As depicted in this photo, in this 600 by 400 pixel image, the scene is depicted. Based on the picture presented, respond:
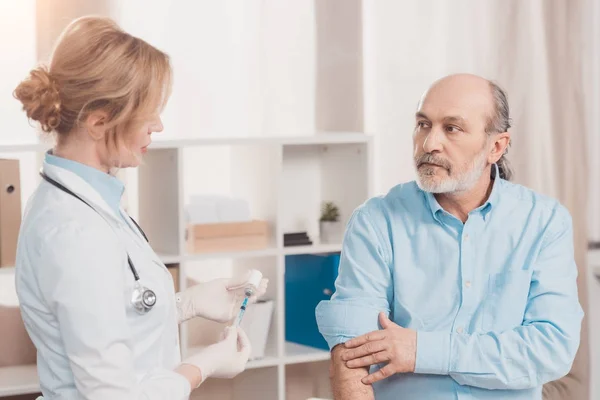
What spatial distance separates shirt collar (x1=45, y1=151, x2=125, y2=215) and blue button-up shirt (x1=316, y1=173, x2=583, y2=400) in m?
0.62

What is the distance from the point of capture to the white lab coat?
53.1 inches

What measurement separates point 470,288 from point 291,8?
1596 millimetres

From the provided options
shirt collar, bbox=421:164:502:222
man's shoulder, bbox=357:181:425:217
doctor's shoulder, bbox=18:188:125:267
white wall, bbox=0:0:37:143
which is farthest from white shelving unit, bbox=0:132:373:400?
doctor's shoulder, bbox=18:188:125:267

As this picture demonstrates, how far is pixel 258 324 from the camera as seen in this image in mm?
2967

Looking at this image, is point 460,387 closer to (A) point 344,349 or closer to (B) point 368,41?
(A) point 344,349

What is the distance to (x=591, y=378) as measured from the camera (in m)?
3.46

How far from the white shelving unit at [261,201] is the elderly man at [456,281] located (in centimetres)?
90

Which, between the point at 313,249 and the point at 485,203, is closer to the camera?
the point at 485,203

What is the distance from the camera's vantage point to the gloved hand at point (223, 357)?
163 cm

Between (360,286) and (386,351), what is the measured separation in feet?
0.53

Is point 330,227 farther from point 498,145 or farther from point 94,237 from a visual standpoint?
point 94,237

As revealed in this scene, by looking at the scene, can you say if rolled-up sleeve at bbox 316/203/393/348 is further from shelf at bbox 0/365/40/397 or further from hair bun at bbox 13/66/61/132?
shelf at bbox 0/365/40/397

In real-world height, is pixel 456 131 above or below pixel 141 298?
above

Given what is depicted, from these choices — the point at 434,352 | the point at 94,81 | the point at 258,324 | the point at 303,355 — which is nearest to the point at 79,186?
the point at 94,81
